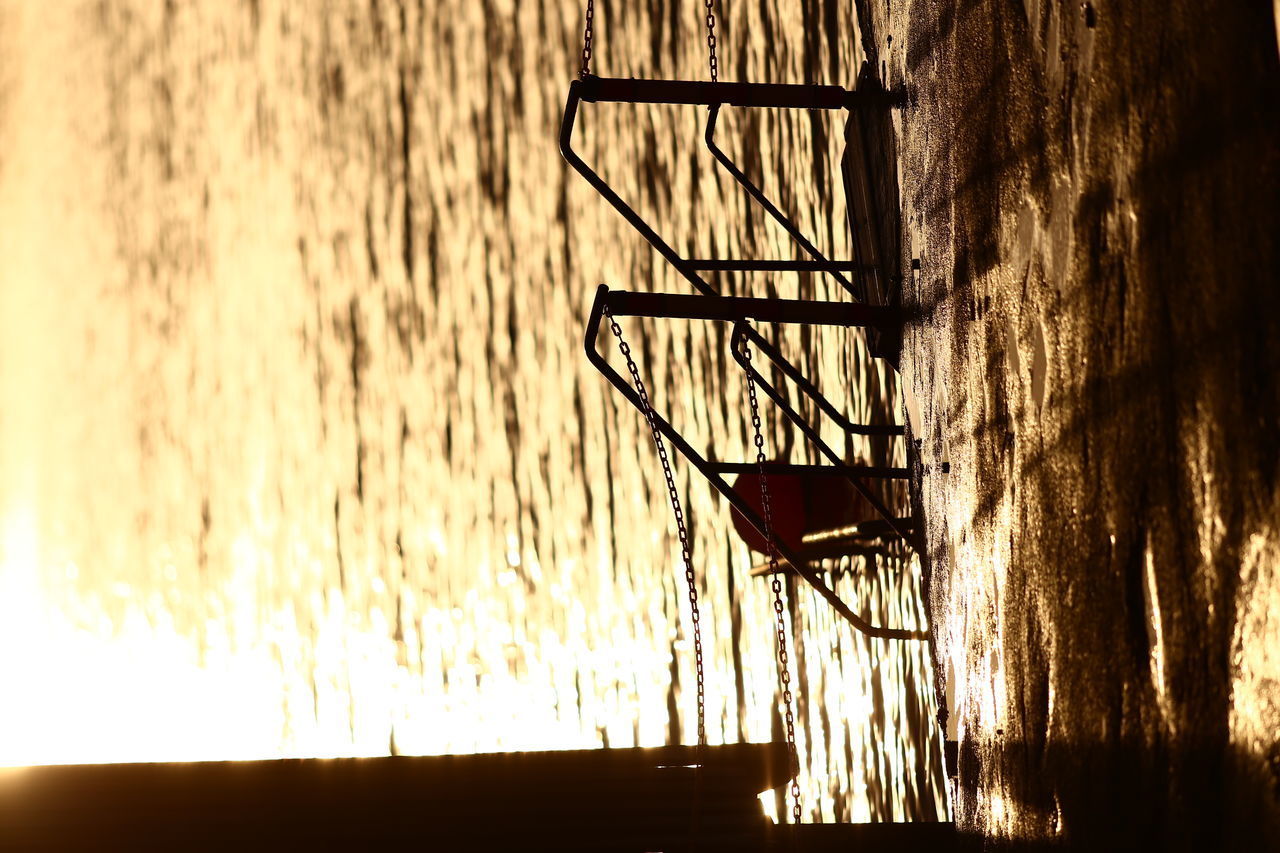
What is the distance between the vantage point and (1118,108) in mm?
639

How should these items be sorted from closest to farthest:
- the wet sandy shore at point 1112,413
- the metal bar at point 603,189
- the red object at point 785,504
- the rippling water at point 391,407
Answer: the wet sandy shore at point 1112,413, the metal bar at point 603,189, the red object at point 785,504, the rippling water at point 391,407

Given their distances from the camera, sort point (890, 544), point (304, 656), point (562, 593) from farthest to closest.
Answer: point (304, 656), point (562, 593), point (890, 544)

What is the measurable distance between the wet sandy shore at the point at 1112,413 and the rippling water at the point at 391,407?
3.37 feet

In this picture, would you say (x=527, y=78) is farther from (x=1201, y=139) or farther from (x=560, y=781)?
(x=1201, y=139)

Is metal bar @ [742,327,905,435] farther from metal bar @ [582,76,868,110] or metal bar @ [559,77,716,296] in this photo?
metal bar @ [582,76,868,110]

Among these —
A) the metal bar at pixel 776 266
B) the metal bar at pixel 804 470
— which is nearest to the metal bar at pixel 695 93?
the metal bar at pixel 776 266

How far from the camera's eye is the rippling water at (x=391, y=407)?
2.45 m

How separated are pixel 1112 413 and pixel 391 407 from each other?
2483 mm

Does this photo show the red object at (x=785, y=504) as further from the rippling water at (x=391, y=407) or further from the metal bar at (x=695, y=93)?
the metal bar at (x=695, y=93)

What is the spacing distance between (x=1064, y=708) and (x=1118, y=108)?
0.37 metres

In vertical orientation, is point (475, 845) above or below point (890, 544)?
below

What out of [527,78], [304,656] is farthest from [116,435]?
[527,78]

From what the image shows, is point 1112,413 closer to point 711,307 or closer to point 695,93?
point 711,307

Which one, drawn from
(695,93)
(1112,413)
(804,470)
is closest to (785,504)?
(804,470)
